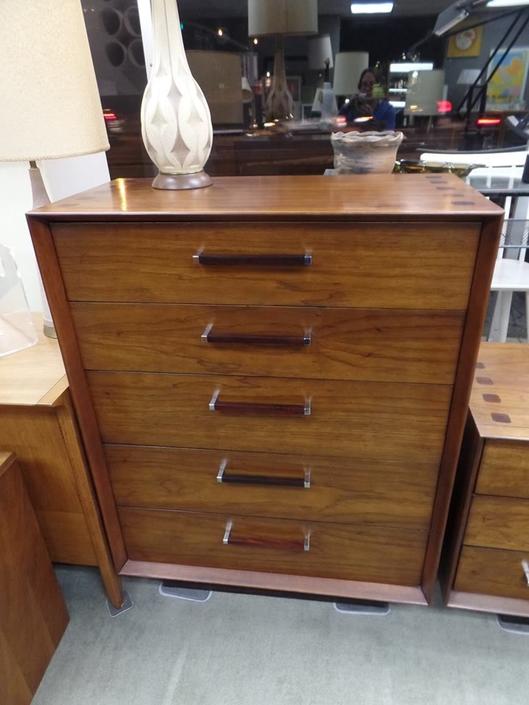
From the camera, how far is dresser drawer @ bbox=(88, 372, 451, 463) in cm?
85

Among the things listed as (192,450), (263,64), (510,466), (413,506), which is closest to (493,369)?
(510,466)

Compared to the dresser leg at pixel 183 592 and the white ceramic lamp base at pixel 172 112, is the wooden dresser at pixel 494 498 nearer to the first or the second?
the dresser leg at pixel 183 592

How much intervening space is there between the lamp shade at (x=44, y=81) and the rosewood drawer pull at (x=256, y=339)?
0.44 meters

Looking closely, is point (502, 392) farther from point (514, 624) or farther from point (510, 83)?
point (510, 83)

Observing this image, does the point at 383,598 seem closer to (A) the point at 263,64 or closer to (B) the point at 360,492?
(B) the point at 360,492

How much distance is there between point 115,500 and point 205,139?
0.80 metres

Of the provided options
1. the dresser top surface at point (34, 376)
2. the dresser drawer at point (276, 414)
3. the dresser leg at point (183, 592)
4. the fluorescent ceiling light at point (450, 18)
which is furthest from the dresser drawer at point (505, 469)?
the fluorescent ceiling light at point (450, 18)

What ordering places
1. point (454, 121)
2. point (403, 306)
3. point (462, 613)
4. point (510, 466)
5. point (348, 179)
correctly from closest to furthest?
point (403, 306)
point (510, 466)
point (348, 179)
point (462, 613)
point (454, 121)

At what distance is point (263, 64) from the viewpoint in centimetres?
139

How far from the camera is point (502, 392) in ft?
3.31

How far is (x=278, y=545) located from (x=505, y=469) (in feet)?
1.64

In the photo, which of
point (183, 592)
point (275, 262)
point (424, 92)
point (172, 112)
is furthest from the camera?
point (424, 92)

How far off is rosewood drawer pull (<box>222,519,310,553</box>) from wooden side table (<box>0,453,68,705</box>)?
40cm

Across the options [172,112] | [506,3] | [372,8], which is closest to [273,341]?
[172,112]
